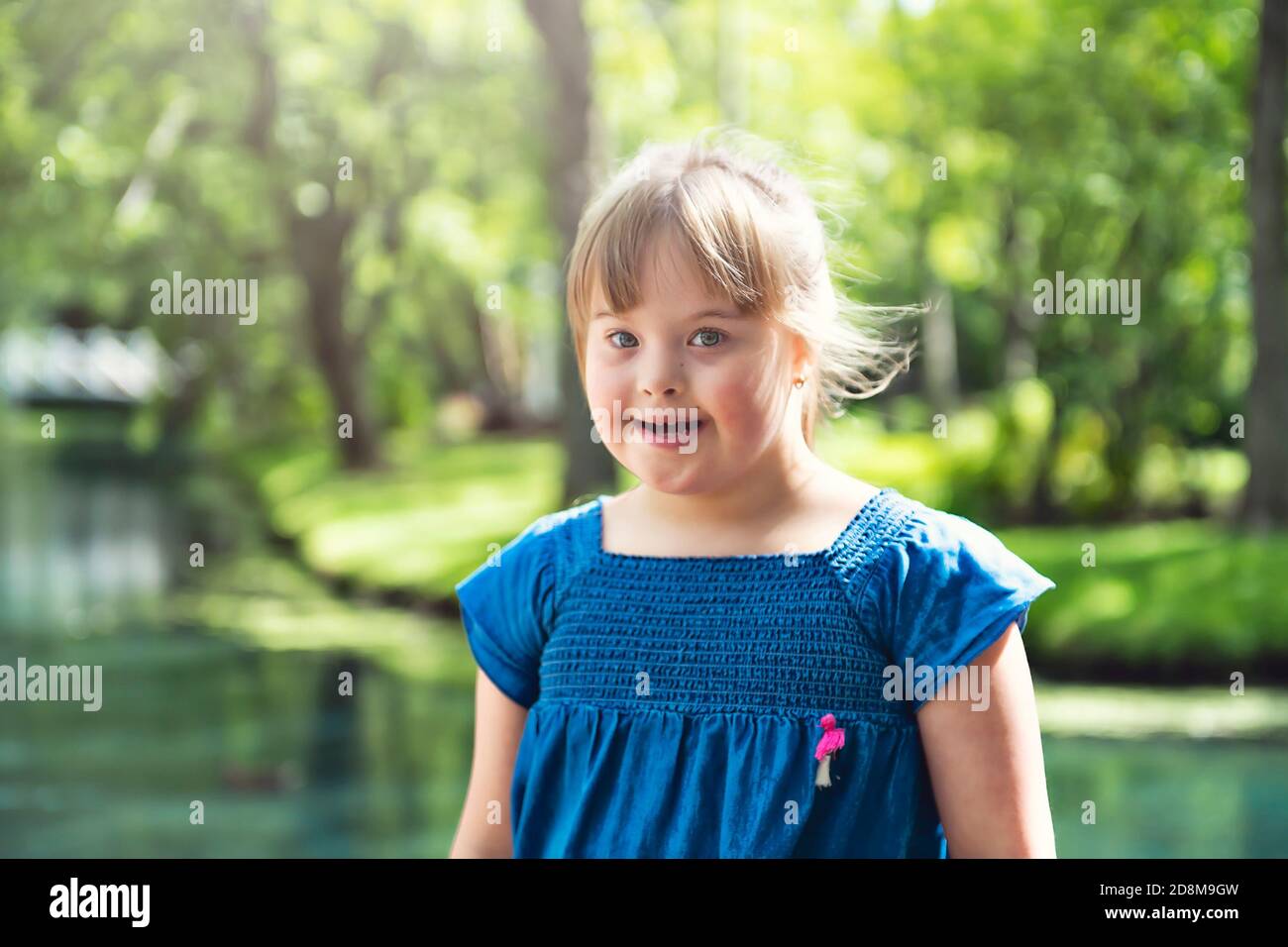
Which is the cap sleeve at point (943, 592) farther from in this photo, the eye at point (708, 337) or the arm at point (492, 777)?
the arm at point (492, 777)

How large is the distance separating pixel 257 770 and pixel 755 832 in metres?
6.35

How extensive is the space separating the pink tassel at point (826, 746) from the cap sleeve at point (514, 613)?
331 millimetres

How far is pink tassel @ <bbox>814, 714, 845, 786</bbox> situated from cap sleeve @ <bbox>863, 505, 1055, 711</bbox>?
0.26ft

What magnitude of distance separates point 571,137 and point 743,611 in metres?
9.62

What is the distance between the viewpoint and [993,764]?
1519mm

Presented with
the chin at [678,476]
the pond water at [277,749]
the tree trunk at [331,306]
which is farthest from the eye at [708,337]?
the tree trunk at [331,306]

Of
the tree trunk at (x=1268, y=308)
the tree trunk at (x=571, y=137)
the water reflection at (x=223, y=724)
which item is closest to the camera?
the water reflection at (x=223, y=724)

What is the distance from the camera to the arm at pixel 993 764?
1516 millimetres

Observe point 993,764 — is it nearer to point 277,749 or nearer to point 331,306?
point 277,749

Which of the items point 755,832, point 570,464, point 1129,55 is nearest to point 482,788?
point 755,832

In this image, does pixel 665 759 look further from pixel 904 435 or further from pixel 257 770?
Result: pixel 904 435

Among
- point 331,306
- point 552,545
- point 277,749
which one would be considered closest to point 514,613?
point 552,545

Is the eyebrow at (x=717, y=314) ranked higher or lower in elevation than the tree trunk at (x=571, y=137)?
lower

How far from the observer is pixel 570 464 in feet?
36.2
